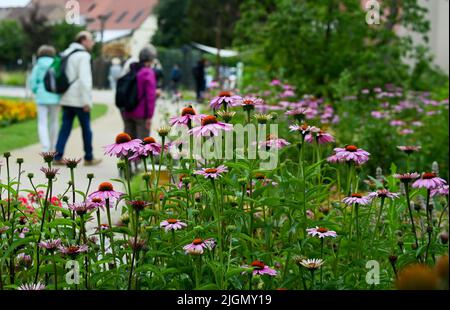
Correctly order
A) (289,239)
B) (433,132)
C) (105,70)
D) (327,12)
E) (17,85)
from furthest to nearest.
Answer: (105,70), (17,85), (327,12), (433,132), (289,239)

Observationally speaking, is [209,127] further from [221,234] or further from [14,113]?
[14,113]

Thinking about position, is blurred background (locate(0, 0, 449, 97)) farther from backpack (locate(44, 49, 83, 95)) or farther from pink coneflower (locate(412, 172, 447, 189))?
pink coneflower (locate(412, 172, 447, 189))

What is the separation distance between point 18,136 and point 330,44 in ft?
17.5

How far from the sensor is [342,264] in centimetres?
309

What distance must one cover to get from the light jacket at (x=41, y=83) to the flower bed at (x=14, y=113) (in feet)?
18.1

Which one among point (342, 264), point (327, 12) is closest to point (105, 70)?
point (327, 12)

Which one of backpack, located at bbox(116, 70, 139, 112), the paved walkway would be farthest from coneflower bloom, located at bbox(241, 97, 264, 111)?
backpack, located at bbox(116, 70, 139, 112)

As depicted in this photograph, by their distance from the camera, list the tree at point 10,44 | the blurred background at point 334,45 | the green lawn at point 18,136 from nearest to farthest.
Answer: the green lawn at point 18,136 → the blurred background at point 334,45 → the tree at point 10,44

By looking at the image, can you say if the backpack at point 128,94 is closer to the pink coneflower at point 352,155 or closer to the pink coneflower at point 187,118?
the pink coneflower at point 187,118

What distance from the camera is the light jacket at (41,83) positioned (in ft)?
33.3

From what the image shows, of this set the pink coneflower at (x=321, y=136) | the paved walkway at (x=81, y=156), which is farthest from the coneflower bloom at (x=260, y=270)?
the paved walkway at (x=81, y=156)

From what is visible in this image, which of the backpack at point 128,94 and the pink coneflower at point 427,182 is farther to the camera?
the backpack at point 128,94
